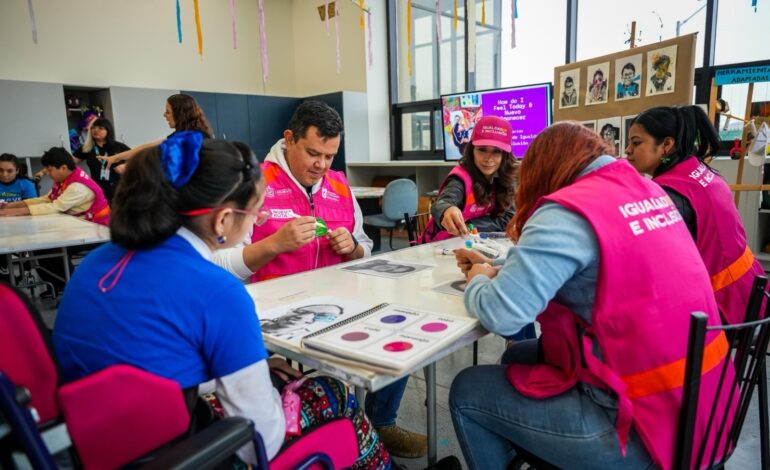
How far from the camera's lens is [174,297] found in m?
0.78

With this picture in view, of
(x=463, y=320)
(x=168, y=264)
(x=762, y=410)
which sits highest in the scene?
(x=168, y=264)

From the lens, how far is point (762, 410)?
1.15m

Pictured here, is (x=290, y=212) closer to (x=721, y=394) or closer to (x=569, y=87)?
(x=721, y=394)

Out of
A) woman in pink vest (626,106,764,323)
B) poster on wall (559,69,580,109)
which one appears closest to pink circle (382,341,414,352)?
woman in pink vest (626,106,764,323)

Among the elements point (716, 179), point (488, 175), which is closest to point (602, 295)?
point (716, 179)

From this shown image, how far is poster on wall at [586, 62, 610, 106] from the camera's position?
3109 mm

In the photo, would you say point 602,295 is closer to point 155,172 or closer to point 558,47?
point 155,172

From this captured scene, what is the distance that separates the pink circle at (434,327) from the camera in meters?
1.02

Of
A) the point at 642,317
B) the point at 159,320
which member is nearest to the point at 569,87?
the point at 642,317

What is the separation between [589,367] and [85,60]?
6596 millimetres

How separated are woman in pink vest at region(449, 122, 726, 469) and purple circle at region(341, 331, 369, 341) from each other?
248 millimetres

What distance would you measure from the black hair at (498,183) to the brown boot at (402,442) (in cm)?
111

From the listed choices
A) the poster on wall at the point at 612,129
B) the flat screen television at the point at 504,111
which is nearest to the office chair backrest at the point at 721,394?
the poster on wall at the point at 612,129

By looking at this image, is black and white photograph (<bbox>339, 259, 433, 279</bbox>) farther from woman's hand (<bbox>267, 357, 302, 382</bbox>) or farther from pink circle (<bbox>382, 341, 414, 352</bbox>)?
pink circle (<bbox>382, 341, 414, 352</bbox>)
